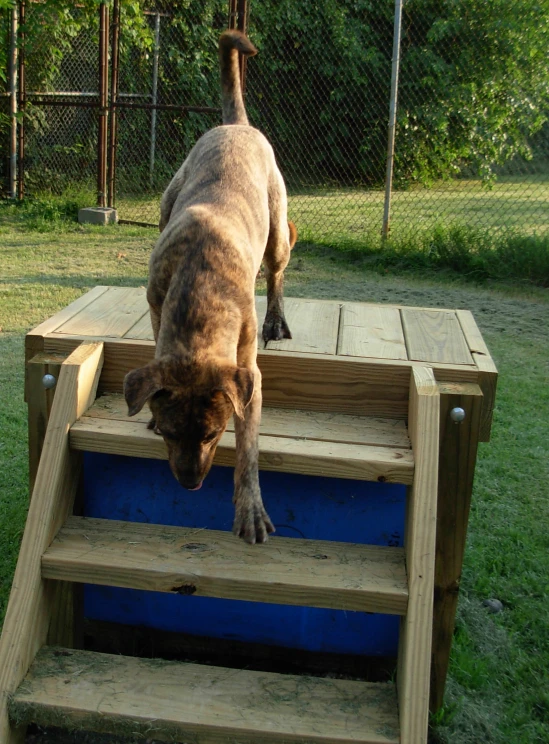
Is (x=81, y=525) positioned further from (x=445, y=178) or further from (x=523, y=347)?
(x=445, y=178)

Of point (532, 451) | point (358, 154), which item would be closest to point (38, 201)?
point (358, 154)

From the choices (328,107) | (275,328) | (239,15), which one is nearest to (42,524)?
(275,328)

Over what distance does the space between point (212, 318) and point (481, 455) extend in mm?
2937

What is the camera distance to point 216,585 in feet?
10.2

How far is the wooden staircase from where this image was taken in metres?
2.86

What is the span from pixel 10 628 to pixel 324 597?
46.5 inches

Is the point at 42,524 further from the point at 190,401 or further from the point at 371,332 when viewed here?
the point at 371,332

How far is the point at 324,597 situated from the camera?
3084 mm

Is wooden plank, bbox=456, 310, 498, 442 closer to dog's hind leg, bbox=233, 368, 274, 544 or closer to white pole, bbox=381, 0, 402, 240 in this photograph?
dog's hind leg, bbox=233, 368, 274, 544

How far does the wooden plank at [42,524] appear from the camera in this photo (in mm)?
2951

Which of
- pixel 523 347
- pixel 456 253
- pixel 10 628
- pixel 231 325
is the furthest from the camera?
pixel 456 253

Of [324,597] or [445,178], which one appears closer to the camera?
[324,597]

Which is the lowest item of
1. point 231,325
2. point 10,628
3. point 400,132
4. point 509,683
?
point 509,683

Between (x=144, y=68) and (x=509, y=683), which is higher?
(x=144, y=68)
